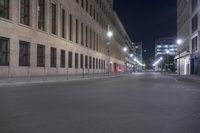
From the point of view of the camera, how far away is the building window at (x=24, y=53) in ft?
106

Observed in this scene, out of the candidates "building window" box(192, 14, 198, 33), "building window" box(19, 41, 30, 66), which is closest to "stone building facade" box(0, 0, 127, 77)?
"building window" box(19, 41, 30, 66)

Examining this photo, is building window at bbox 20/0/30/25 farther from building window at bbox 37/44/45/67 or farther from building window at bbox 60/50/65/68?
building window at bbox 60/50/65/68

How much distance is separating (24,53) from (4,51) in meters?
3.82

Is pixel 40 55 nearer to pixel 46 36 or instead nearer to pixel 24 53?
pixel 46 36

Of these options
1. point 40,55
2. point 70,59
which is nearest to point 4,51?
point 40,55

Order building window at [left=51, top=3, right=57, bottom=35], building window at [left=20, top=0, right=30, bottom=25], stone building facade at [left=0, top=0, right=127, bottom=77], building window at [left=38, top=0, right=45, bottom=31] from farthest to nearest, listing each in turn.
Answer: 1. building window at [left=51, top=3, right=57, bottom=35]
2. building window at [left=38, top=0, right=45, bottom=31]
3. building window at [left=20, top=0, right=30, bottom=25]
4. stone building facade at [left=0, top=0, right=127, bottom=77]

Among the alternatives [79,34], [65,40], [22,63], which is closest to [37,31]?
[22,63]

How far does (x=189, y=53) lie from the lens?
65.6 m

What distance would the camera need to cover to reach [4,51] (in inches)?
1155

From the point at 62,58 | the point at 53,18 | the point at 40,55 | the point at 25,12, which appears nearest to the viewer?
the point at 25,12

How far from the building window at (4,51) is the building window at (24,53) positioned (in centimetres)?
251

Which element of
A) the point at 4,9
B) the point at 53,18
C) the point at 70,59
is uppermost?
the point at 53,18

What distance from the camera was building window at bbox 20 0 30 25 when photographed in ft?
109

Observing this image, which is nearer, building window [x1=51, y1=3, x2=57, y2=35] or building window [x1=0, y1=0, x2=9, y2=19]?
building window [x1=0, y1=0, x2=9, y2=19]
